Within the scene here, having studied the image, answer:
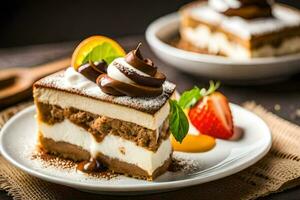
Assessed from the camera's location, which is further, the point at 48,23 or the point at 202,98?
the point at 48,23

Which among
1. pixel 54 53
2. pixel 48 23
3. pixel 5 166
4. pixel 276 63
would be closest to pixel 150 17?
pixel 48 23

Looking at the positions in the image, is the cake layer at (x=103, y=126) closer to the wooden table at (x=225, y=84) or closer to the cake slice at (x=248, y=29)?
the wooden table at (x=225, y=84)

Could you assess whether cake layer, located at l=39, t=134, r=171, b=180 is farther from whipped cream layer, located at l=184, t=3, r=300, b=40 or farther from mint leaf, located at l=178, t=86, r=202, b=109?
whipped cream layer, located at l=184, t=3, r=300, b=40

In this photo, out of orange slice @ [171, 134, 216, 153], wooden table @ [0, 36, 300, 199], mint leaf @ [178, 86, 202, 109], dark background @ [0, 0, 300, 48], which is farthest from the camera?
dark background @ [0, 0, 300, 48]

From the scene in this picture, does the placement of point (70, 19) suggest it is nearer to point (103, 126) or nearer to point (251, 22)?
point (251, 22)

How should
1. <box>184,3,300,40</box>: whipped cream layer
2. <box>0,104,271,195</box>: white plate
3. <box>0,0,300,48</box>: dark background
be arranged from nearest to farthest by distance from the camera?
<box>0,104,271,195</box>: white plate
<box>184,3,300,40</box>: whipped cream layer
<box>0,0,300,48</box>: dark background

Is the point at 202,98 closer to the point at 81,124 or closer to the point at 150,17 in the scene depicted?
the point at 81,124

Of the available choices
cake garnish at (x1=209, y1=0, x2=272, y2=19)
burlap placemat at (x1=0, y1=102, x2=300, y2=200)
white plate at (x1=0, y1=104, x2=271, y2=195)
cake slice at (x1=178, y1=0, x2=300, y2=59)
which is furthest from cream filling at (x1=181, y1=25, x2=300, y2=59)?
burlap placemat at (x1=0, y1=102, x2=300, y2=200)
